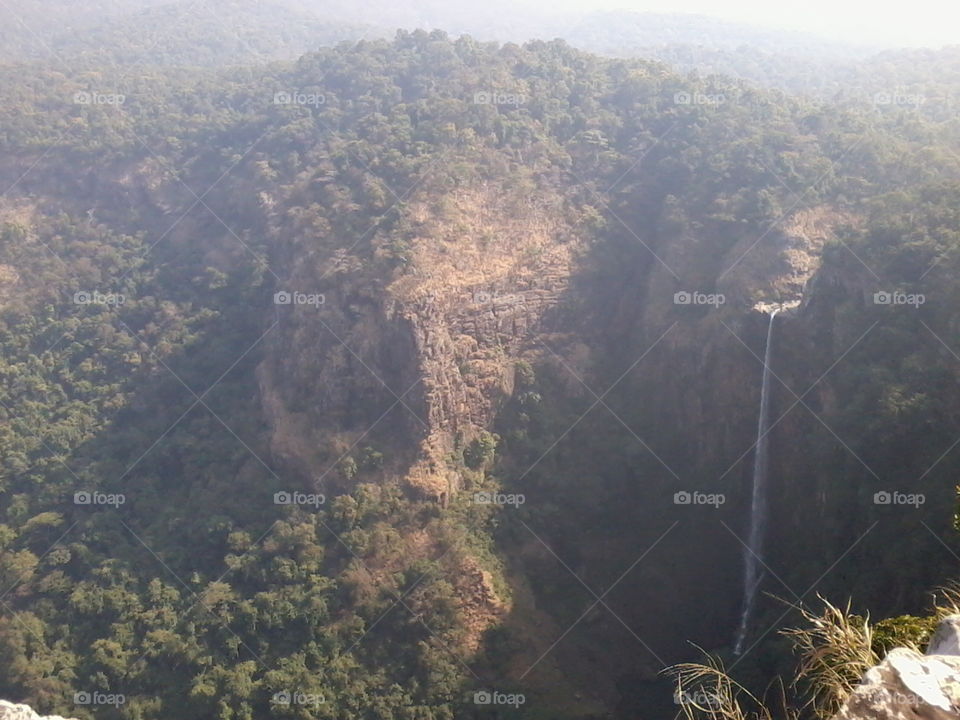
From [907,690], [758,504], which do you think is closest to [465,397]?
[758,504]

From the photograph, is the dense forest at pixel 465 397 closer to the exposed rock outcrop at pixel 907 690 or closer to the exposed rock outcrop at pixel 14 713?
the exposed rock outcrop at pixel 907 690

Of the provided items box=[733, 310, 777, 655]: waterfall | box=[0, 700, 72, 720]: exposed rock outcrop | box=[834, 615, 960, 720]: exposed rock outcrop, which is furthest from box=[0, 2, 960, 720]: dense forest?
box=[0, 700, 72, 720]: exposed rock outcrop

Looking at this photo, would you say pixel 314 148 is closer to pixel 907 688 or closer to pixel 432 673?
pixel 432 673

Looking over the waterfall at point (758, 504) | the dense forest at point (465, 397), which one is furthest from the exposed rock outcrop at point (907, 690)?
the waterfall at point (758, 504)

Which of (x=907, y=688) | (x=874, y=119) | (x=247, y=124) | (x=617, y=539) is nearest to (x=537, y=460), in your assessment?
(x=617, y=539)

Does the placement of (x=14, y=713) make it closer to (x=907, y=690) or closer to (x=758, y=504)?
(x=907, y=690)
